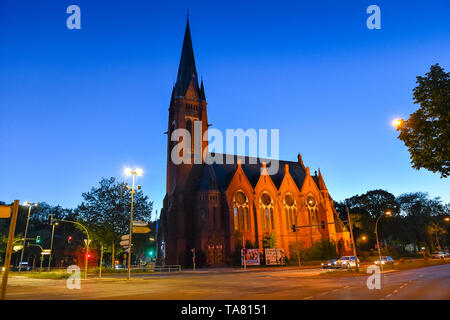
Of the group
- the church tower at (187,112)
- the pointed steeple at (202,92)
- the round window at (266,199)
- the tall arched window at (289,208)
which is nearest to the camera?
the church tower at (187,112)

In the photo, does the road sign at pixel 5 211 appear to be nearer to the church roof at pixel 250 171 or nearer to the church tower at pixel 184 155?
the church tower at pixel 184 155

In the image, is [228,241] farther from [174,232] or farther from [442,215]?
[442,215]

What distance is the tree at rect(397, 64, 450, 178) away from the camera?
13227 mm

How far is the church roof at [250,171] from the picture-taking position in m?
57.1

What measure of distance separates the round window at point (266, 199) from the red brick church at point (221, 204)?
0.66 ft

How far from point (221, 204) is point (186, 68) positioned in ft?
96.3

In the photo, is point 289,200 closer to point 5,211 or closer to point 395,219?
point 395,219

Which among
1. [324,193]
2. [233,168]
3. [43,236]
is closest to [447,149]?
[233,168]

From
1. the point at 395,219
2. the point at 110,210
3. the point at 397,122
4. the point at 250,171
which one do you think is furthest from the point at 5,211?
the point at 395,219

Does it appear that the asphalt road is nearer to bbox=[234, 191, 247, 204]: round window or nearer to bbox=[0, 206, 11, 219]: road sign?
bbox=[0, 206, 11, 219]: road sign

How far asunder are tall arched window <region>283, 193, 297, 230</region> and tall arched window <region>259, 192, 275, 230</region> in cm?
374

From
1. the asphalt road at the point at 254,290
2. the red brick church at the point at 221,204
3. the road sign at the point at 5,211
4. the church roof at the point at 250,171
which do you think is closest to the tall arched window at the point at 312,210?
the red brick church at the point at 221,204

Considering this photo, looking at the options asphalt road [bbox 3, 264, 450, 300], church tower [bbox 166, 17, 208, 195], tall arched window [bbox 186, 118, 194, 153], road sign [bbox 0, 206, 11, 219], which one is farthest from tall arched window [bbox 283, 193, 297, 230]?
road sign [bbox 0, 206, 11, 219]

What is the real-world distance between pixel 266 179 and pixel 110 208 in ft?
98.7
